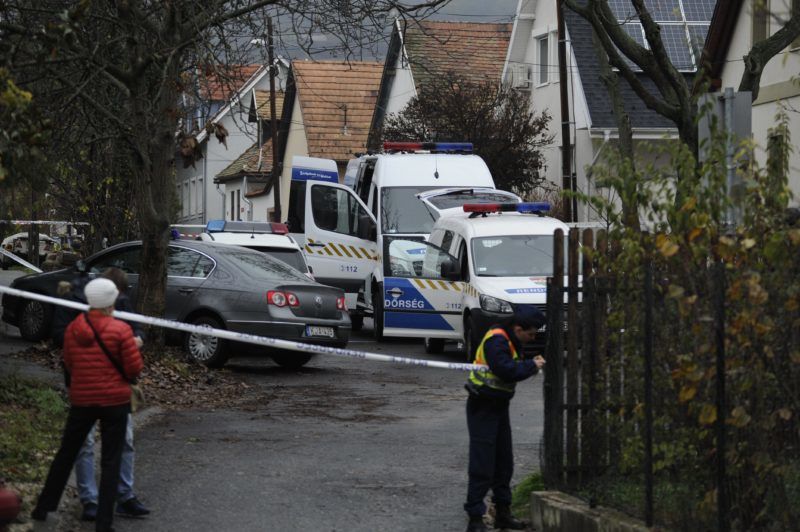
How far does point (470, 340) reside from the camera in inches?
760

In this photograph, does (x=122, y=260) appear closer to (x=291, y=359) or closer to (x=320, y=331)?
(x=291, y=359)

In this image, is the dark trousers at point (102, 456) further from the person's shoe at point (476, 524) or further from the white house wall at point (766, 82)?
the white house wall at point (766, 82)

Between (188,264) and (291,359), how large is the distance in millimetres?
1879

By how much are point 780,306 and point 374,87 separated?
52.2 metres

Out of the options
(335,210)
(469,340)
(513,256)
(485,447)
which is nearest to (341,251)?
(335,210)

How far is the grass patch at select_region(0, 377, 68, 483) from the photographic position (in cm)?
965

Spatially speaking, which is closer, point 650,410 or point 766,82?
point 650,410

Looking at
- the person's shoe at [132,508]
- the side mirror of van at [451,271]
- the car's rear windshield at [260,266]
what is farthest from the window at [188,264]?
the person's shoe at [132,508]

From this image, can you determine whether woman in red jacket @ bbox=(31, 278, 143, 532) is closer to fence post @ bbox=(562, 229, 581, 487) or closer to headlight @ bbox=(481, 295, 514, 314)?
fence post @ bbox=(562, 229, 581, 487)

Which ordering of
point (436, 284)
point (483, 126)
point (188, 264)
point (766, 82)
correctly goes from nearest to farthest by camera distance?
point (188, 264) < point (436, 284) < point (766, 82) < point (483, 126)

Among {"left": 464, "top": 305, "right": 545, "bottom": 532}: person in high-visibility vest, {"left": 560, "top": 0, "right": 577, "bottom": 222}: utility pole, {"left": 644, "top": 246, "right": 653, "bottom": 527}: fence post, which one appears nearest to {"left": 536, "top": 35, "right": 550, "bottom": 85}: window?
{"left": 560, "top": 0, "right": 577, "bottom": 222}: utility pole

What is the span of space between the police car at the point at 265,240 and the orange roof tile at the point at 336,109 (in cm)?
3018

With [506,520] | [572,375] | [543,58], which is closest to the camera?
→ [572,375]

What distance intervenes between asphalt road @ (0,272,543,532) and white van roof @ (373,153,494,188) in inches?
305
